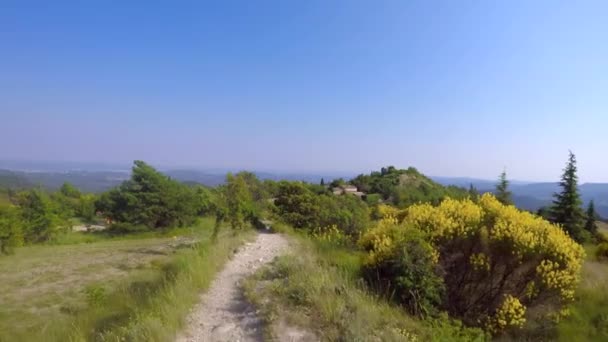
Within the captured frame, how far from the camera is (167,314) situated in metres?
4.61

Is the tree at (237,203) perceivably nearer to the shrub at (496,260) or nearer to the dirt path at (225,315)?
the dirt path at (225,315)

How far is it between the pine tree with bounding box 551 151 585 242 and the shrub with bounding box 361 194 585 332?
16.9 metres

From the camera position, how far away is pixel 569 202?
63.6 feet

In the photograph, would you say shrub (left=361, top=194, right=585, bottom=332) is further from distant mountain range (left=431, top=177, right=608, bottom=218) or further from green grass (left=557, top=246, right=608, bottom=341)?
distant mountain range (left=431, top=177, right=608, bottom=218)

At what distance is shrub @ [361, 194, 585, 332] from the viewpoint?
16.6ft

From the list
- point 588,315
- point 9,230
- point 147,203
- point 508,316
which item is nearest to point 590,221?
point 588,315

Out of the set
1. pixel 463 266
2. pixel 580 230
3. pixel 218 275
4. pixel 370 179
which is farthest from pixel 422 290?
pixel 370 179

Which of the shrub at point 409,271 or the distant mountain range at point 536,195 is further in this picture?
the distant mountain range at point 536,195

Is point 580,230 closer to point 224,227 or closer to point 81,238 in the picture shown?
point 224,227

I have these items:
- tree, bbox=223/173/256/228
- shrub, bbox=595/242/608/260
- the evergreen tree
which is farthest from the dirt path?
shrub, bbox=595/242/608/260

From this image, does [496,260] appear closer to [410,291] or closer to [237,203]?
[410,291]

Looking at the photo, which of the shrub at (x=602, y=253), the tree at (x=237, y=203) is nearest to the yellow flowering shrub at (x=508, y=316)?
the shrub at (x=602, y=253)

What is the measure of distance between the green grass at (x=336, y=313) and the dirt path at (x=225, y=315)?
191 mm

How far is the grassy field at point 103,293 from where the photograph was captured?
476 centimetres
